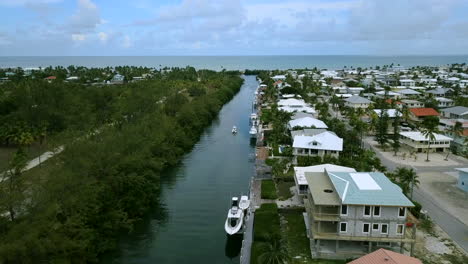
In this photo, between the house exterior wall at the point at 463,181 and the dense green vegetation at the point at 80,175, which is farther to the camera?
the house exterior wall at the point at 463,181

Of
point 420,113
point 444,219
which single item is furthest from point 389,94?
point 444,219

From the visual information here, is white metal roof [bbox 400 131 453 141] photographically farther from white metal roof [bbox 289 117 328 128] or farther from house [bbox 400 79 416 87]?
house [bbox 400 79 416 87]

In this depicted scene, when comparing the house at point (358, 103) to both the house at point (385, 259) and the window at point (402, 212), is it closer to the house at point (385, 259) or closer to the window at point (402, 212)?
the window at point (402, 212)

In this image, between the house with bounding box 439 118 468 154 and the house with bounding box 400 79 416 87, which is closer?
the house with bounding box 439 118 468 154


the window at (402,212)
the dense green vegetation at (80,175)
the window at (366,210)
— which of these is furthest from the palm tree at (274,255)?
the dense green vegetation at (80,175)

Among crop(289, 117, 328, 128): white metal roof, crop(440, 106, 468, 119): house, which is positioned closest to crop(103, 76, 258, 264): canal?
crop(289, 117, 328, 128): white metal roof

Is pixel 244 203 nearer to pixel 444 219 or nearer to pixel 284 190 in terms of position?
pixel 284 190

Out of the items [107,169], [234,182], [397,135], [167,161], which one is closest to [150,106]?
[167,161]
